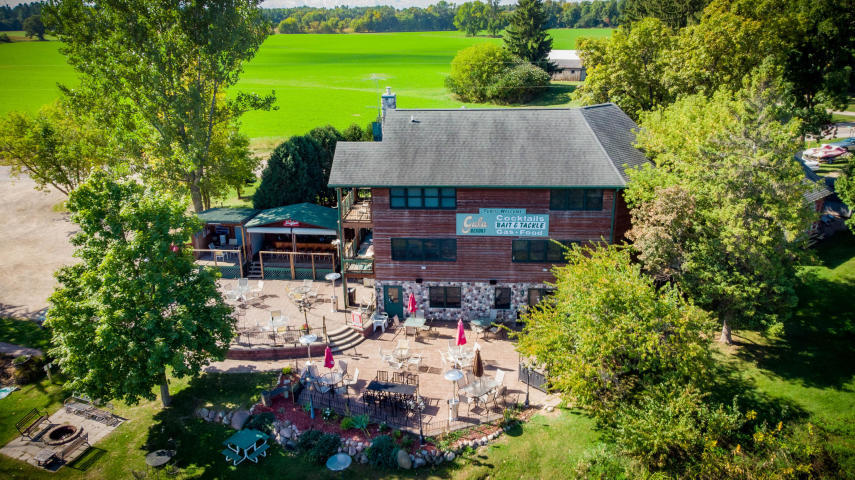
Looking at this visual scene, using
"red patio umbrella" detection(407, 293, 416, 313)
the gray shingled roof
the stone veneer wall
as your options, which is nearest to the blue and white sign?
the gray shingled roof

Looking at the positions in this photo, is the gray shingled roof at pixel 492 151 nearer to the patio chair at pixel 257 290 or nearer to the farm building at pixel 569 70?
the patio chair at pixel 257 290

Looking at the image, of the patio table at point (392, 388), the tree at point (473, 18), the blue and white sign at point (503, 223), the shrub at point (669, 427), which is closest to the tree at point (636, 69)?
the blue and white sign at point (503, 223)

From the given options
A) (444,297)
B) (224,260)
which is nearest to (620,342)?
(444,297)

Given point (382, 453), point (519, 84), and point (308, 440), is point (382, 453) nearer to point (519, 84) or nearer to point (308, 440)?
point (308, 440)

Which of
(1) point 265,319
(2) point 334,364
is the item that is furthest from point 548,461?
(1) point 265,319

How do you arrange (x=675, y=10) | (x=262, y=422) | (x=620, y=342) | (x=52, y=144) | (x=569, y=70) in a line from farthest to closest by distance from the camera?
(x=569, y=70)
(x=675, y=10)
(x=52, y=144)
(x=262, y=422)
(x=620, y=342)
